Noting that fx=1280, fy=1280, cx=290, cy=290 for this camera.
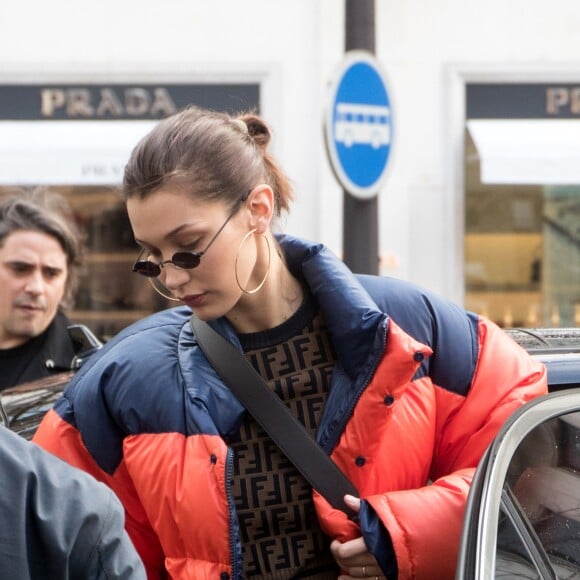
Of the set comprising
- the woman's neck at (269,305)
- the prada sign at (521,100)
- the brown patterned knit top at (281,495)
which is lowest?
the brown patterned knit top at (281,495)

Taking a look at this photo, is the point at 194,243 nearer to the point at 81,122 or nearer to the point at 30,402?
the point at 30,402

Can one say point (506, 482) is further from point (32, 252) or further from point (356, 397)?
point (32, 252)

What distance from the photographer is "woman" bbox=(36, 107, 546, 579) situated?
7.26 feet

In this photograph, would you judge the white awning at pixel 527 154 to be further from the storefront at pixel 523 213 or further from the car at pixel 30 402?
the car at pixel 30 402

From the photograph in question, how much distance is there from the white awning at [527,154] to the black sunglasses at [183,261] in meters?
7.05

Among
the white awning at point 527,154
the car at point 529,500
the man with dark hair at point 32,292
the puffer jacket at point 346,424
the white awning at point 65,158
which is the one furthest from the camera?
the white awning at point 65,158

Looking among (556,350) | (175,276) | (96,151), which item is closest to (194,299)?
(175,276)

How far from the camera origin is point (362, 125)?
6688mm

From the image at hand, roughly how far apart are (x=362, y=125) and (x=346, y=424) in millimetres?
4543

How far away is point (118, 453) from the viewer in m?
2.32

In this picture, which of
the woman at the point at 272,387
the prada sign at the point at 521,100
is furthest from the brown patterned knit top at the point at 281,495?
the prada sign at the point at 521,100

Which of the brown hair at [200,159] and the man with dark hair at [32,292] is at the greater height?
the brown hair at [200,159]

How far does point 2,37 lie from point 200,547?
797 centimetres

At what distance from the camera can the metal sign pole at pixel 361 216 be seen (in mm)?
6531
